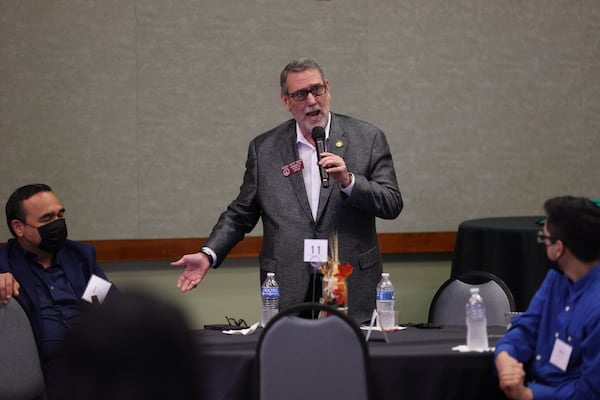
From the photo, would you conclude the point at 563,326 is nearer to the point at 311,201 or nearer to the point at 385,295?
the point at 385,295

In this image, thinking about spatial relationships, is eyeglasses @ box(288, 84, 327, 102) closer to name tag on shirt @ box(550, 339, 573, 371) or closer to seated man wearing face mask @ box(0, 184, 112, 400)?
seated man wearing face mask @ box(0, 184, 112, 400)

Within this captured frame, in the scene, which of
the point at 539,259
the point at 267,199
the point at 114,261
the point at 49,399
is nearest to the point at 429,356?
the point at 267,199

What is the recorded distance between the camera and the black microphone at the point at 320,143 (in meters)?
3.71

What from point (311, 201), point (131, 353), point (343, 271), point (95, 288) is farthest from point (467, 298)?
point (131, 353)

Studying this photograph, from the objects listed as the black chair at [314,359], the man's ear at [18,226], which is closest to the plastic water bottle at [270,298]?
the black chair at [314,359]

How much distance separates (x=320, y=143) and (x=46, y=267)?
4.69 feet

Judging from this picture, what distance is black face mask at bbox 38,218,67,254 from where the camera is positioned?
4.07 metres

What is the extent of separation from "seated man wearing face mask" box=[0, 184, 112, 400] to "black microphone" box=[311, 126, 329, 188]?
48.6 inches

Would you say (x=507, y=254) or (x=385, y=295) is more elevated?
(x=385, y=295)

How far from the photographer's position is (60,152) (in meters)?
5.66

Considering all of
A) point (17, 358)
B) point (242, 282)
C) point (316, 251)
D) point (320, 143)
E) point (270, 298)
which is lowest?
point (242, 282)

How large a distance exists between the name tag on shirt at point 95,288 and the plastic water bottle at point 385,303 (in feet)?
3.84

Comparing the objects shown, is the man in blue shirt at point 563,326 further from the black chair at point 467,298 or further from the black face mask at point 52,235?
the black face mask at point 52,235

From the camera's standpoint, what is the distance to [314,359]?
3168mm
